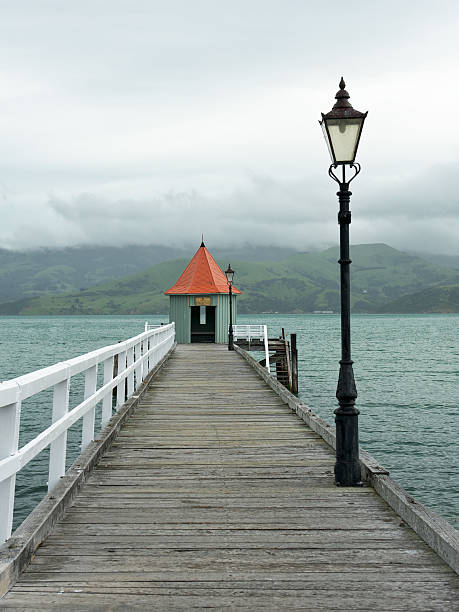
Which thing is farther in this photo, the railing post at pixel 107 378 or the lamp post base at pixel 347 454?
the railing post at pixel 107 378

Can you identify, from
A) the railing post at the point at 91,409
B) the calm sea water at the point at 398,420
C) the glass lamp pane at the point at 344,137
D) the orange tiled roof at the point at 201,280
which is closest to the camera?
the glass lamp pane at the point at 344,137

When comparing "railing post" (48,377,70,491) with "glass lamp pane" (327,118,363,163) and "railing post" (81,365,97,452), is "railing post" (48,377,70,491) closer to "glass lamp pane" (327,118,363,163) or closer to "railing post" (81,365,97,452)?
"railing post" (81,365,97,452)

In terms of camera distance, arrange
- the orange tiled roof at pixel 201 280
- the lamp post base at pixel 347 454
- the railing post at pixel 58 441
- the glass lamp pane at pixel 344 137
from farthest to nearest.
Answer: the orange tiled roof at pixel 201 280 < the glass lamp pane at pixel 344 137 < the lamp post base at pixel 347 454 < the railing post at pixel 58 441

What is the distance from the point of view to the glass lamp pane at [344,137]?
5.86 m

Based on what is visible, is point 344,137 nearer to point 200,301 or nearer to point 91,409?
point 91,409

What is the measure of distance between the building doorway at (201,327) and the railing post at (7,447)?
2927 cm

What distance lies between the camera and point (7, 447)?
3.71 m

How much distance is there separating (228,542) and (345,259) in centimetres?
321

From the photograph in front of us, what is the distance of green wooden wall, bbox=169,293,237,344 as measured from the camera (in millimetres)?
31688

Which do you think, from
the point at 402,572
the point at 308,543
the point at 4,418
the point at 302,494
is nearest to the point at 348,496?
the point at 302,494

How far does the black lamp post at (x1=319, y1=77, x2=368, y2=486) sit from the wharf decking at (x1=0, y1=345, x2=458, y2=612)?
26cm

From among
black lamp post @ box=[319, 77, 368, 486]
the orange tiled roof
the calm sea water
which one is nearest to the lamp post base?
black lamp post @ box=[319, 77, 368, 486]

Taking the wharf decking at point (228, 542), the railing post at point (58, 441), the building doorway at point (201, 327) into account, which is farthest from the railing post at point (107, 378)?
the building doorway at point (201, 327)

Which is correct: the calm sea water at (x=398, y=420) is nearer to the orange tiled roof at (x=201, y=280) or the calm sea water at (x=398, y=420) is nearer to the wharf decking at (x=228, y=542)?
the wharf decking at (x=228, y=542)
